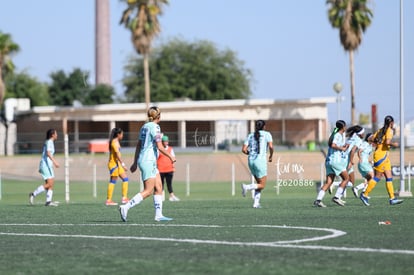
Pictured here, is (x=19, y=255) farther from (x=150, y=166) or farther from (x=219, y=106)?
(x=219, y=106)

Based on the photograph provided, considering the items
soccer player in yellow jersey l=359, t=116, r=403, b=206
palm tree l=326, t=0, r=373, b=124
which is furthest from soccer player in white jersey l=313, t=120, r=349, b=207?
palm tree l=326, t=0, r=373, b=124

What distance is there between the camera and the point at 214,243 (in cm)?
1198

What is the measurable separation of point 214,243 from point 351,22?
5221 centimetres

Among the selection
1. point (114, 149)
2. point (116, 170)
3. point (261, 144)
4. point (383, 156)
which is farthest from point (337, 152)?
point (116, 170)

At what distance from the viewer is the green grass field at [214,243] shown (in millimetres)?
9820

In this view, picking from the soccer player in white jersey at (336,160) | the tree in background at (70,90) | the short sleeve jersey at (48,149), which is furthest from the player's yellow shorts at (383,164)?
the tree in background at (70,90)

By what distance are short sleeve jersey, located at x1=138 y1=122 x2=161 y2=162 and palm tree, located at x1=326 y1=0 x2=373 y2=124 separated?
47.2 metres

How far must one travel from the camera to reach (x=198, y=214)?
1855cm

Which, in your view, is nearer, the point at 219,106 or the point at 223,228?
the point at 223,228

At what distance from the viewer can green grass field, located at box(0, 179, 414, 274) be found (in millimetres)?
9820

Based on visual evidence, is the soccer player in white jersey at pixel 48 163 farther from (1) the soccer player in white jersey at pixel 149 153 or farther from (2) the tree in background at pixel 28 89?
(2) the tree in background at pixel 28 89

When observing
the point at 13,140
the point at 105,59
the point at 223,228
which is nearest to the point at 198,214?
the point at 223,228

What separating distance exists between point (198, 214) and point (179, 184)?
2874 cm

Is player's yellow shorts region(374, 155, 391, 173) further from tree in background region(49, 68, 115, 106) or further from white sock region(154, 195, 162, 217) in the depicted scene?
tree in background region(49, 68, 115, 106)
